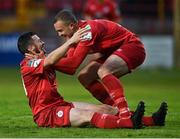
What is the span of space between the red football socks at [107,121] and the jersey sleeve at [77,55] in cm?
67

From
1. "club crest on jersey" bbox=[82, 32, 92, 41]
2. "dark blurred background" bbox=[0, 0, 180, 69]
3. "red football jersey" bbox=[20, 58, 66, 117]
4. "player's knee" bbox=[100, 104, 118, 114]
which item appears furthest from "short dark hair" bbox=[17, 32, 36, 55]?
"dark blurred background" bbox=[0, 0, 180, 69]

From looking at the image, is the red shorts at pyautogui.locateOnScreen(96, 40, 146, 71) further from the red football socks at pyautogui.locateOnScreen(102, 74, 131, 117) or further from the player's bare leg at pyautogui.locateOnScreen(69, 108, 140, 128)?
the player's bare leg at pyautogui.locateOnScreen(69, 108, 140, 128)

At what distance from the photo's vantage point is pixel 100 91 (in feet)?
34.6

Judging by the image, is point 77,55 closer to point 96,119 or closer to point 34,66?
point 34,66

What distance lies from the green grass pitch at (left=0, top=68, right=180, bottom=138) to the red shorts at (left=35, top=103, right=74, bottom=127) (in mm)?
151

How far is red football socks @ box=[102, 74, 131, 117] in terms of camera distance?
31.0ft

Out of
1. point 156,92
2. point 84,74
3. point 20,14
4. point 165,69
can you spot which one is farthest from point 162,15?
point 84,74

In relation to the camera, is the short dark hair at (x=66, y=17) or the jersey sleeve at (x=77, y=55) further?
the short dark hair at (x=66, y=17)

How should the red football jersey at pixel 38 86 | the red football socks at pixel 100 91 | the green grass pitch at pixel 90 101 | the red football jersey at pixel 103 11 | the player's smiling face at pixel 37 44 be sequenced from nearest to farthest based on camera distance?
the green grass pitch at pixel 90 101
the red football jersey at pixel 38 86
the player's smiling face at pixel 37 44
the red football socks at pixel 100 91
the red football jersey at pixel 103 11

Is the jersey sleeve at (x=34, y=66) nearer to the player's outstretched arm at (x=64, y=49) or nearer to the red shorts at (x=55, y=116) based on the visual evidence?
the player's outstretched arm at (x=64, y=49)

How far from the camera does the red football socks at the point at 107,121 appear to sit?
30.9 ft

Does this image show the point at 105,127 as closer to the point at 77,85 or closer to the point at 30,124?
the point at 30,124

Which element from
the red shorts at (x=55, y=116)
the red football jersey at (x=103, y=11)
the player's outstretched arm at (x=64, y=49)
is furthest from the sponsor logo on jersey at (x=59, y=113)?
the red football jersey at (x=103, y=11)

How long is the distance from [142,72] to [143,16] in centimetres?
451
